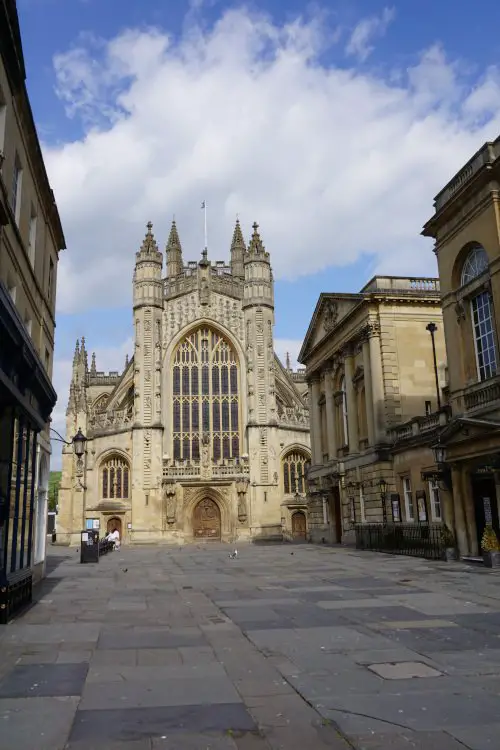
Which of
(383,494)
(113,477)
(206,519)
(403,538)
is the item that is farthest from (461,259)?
(113,477)

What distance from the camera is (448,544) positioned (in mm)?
22000

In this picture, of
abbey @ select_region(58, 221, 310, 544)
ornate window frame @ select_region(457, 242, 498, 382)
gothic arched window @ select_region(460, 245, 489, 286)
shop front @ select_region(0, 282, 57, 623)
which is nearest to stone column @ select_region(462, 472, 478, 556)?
ornate window frame @ select_region(457, 242, 498, 382)

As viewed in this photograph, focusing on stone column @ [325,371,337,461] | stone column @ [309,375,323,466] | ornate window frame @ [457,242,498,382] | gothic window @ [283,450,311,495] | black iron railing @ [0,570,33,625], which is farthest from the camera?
gothic window @ [283,450,311,495]

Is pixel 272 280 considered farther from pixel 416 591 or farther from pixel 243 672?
pixel 243 672

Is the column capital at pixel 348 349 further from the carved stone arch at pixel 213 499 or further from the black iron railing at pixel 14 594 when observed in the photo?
the black iron railing at pixel 14 594

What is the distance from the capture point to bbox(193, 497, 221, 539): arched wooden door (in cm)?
4725

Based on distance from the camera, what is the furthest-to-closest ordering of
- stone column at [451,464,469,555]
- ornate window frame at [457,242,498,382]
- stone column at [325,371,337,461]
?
1. stone column at [325,371,337,461]
2. stone column at [451,464,469,555]
3. ornate window frame at [457,242,498,382]

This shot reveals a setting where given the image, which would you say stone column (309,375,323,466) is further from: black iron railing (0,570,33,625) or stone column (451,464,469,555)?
black iron railing (0,570,33,625)

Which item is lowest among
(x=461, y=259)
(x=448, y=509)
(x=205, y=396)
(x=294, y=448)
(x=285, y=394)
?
(x=448, y=509)

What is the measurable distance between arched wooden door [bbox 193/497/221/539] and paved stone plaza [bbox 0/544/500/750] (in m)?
33.1

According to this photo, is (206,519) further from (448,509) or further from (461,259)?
(461,259)

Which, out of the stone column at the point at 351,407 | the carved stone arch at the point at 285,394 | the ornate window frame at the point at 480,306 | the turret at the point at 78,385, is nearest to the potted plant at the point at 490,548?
the ornate window frame at the point at 480,306

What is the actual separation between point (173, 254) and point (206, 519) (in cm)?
2463

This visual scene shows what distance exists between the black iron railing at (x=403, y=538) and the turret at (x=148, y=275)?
2558 cm
